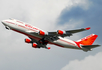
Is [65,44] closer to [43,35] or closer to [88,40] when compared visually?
[43,35]

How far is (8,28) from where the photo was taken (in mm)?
56188

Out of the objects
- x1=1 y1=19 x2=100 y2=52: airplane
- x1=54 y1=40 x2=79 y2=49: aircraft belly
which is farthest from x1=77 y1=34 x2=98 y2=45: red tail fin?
x1=54 y1=40 x2=79 y2=49: aircraft belly

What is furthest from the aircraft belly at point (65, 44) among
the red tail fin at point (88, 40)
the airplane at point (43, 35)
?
the red tail fin at point (88, 40)

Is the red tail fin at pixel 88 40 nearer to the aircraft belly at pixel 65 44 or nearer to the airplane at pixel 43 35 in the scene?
the airplane at pixel 43 35

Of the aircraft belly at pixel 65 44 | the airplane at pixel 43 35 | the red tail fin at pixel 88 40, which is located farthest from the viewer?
the red tail fin at pixel 88 40

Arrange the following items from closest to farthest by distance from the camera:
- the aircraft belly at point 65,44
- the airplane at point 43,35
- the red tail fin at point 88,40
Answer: the airplane at point 43,35, the aircraft belly at point 65,44, the red tail fin at point 88,40

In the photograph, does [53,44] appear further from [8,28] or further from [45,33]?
[8,28]

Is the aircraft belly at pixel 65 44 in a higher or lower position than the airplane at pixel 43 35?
lower

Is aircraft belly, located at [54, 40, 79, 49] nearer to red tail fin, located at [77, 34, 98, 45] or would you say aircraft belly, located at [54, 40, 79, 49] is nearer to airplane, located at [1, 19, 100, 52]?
airplane, located at [1, 19, 100, 52]

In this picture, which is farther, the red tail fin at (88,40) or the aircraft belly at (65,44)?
the red tail fin at (88,40)

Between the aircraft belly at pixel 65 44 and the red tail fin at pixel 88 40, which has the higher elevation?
the red tail fin at pixel 88 40

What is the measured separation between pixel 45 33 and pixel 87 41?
66.4 ft

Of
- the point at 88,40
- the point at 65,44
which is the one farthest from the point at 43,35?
the point at 88,40

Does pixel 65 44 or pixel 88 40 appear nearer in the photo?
pixel 65 44
